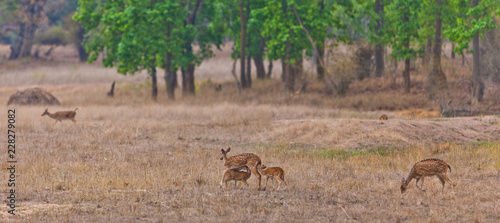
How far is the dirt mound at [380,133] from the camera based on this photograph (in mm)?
20625

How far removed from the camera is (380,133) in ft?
69.0

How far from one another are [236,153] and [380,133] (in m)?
4.96

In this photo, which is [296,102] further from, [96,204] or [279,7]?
[96,204]

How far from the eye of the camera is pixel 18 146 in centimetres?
1986

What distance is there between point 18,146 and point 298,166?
29.4ft

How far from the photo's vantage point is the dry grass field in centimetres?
1105

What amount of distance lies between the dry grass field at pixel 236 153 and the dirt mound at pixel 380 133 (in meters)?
0.05

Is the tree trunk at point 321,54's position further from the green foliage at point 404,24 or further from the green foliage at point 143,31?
the green foliage at point 143,31

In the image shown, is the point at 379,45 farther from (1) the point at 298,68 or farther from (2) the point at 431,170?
(2) the point at 431,170

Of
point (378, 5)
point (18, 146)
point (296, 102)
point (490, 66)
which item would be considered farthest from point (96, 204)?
point (378, 5)

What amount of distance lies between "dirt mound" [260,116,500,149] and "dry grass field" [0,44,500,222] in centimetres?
5

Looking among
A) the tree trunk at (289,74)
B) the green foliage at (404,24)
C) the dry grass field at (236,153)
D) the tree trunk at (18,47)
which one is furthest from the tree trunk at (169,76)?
the tree trunk at (18,47)

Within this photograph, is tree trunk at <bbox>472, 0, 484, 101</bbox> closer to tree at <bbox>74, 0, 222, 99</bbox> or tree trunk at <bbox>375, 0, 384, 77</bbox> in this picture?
tree trunk at <bbox>375, 0, 384, 77</bbox>

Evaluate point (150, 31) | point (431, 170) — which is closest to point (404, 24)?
point (150, 31)
